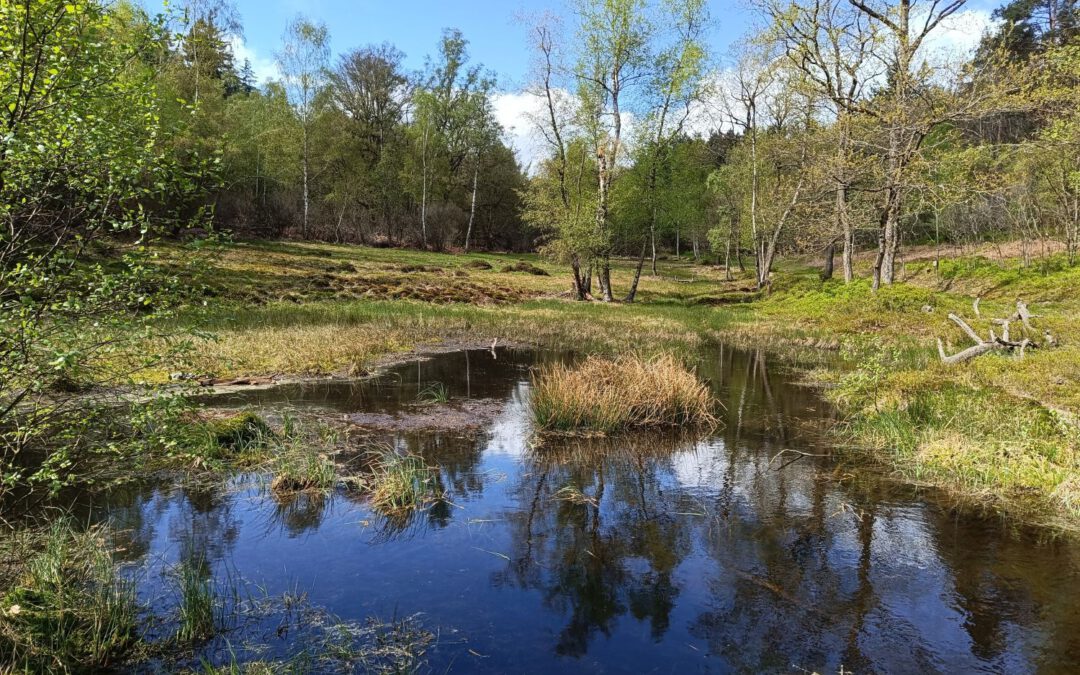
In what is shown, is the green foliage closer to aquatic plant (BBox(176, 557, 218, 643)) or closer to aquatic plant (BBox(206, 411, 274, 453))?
aquatic plant (BBox(176, 557, 218, 643))

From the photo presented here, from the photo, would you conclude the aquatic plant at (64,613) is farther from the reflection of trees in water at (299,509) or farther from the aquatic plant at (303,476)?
the aquatic plant at (303,476)

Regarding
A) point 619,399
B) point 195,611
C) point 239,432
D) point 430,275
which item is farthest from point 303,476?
point 430,275

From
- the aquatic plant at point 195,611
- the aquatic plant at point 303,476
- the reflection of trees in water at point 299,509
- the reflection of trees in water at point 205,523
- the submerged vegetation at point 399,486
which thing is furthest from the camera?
the aquatic plant at point 303,476

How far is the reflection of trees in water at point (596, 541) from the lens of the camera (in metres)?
5.73

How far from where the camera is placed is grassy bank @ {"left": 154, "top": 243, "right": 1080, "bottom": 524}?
29.9ft

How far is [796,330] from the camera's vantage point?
24.3 m

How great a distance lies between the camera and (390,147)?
5834 centimetres

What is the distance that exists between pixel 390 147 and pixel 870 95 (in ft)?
139

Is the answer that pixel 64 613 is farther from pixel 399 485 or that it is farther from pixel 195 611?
pixel 399 485

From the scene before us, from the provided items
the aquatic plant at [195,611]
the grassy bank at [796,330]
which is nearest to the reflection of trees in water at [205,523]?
the aquatic plant at [195,611]

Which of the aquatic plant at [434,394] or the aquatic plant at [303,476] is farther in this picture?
the aquatic plant at [434,394]

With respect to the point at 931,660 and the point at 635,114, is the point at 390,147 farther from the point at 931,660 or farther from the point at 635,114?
the point at 931,660

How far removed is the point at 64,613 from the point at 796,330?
24.0 meters

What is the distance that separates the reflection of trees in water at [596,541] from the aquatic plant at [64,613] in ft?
10.6
